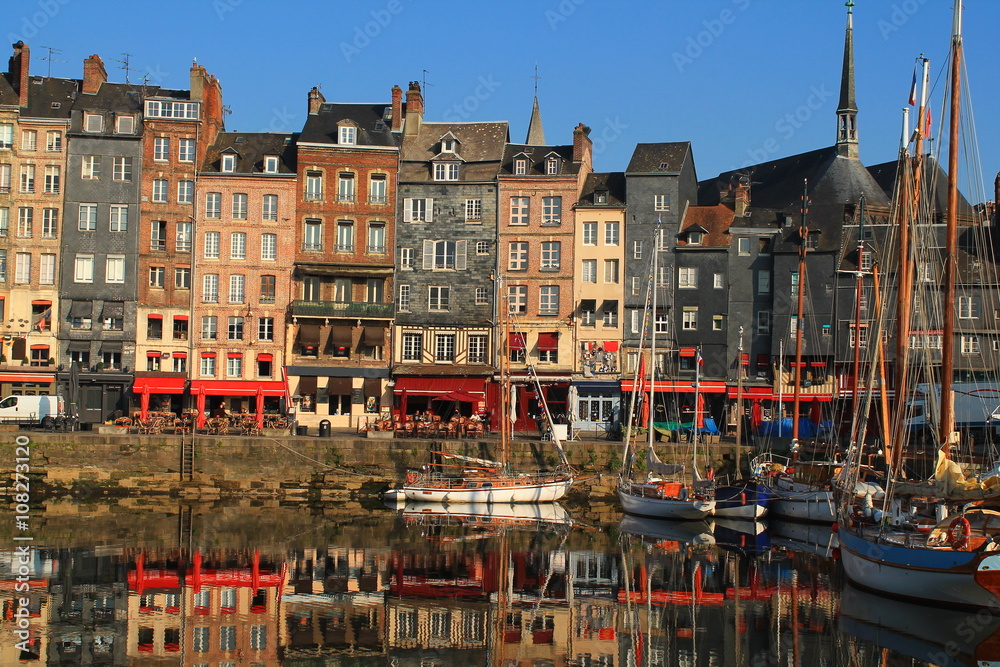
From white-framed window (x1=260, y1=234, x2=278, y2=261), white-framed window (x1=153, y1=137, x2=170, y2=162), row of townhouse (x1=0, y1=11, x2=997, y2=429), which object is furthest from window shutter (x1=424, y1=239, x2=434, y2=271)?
white-framed window (x1=153, y1=137, x2=170, y2=162)

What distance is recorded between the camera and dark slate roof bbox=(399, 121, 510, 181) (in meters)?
58.3

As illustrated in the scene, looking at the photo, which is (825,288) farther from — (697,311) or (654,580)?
(654,580)

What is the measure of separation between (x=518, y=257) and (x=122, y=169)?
20.7 metres

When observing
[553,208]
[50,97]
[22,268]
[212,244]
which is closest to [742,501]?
[553,208]

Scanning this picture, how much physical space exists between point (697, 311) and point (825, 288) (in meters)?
6.71

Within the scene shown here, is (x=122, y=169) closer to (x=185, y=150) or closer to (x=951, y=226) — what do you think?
(x=185, y=150)

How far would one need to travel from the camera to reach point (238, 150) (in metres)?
57.8

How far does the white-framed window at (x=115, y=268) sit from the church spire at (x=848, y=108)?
144ft

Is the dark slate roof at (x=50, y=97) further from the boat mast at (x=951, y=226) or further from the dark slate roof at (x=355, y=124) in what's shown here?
the boat mast at (x=951, y=226)

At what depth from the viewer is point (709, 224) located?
195ft

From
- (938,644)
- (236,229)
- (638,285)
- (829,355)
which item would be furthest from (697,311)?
(938,644)

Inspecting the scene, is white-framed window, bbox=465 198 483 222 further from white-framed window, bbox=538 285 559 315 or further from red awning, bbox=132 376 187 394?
red awning, bbox=132 376 187 394

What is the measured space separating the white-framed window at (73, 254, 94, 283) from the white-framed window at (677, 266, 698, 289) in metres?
30.1

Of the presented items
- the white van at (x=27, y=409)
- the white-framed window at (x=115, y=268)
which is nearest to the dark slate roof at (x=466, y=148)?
the white-framed window at (x=115, y=268)
